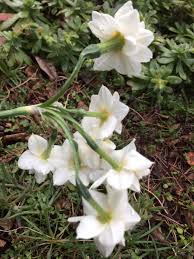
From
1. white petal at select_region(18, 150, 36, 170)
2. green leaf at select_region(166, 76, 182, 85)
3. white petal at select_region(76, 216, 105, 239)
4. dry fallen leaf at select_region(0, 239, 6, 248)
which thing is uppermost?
white petal at select_region(76, 216, 105, 239)

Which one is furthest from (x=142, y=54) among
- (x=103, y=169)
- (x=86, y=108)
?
(x=86, y=108)

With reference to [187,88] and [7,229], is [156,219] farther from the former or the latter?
[187,88]

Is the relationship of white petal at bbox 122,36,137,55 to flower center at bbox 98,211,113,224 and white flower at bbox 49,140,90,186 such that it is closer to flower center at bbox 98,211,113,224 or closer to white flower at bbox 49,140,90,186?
white flower at bbox 49,140,90,186

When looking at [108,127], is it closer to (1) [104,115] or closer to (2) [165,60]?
(1) [104,115]

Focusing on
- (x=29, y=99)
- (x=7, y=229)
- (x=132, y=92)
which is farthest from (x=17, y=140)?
(x=132, y=92)

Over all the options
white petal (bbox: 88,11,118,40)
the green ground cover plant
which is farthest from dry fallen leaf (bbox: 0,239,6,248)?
white petal (bbox: 88,11,118,40)

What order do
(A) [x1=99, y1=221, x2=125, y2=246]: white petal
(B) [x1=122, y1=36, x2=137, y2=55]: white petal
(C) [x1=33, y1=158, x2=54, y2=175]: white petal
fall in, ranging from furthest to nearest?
1. (C) [x1=33, y1=158, x2=54, y2=175]: white petal
2. (B) [x1=122, y1=36, x2=137, y2=55]: white petal
3. (A) [x1=99, y1=221, x2=125, y2=246]: white petal

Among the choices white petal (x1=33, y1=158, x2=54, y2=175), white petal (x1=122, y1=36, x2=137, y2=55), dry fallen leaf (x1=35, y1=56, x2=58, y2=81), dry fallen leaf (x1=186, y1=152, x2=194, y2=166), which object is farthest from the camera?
dry fallen leaf (x1=35, y1=56, x2=58, y2=81)
